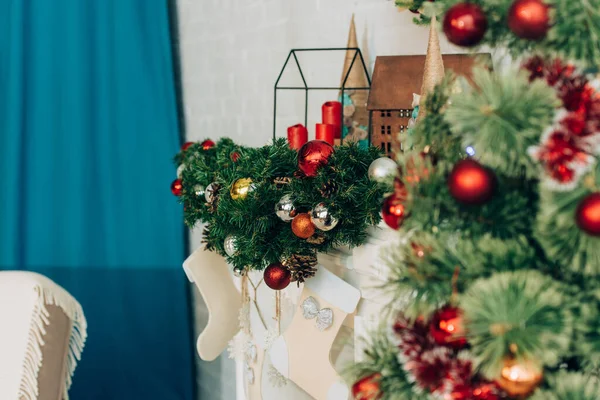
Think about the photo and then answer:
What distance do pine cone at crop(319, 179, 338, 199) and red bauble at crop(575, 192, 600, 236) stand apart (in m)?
0.56

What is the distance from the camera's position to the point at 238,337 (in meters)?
1.47

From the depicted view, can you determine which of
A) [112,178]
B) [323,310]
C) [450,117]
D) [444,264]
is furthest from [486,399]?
[112,178]

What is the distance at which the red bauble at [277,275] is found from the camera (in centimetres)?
110

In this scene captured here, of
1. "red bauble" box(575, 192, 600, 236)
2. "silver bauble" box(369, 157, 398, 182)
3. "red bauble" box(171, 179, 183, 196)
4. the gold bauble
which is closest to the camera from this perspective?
"red bauble" box(575, 192, 600, 236)

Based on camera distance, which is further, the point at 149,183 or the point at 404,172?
the point at 149,183

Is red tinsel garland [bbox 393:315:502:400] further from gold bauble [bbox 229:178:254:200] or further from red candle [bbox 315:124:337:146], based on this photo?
red candle [bbox 315:124:337:146]

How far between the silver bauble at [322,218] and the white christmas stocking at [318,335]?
0.18 m

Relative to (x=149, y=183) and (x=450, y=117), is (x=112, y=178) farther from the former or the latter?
(x=450, y=117)

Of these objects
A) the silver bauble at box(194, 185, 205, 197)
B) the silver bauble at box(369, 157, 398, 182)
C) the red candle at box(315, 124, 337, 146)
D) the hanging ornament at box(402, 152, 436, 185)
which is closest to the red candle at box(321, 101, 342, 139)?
the red candle at box(315, 124, 337, 146)

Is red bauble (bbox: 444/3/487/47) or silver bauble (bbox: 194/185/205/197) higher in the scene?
red bauble (bbox: 444/3/487/47)

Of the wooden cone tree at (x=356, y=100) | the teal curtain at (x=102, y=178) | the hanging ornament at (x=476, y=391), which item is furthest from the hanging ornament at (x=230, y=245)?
the teal curtain at (x=102, y=178)

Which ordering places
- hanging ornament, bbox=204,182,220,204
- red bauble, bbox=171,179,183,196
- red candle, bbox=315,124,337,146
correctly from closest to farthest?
1. hanging ornament, bbox=204,182,220,204
2. red candle, bbox=315,124,337,146
3. red bauble, bbox=171,179,183,196

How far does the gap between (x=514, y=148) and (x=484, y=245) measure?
8cm

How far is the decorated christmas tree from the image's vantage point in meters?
0.48
